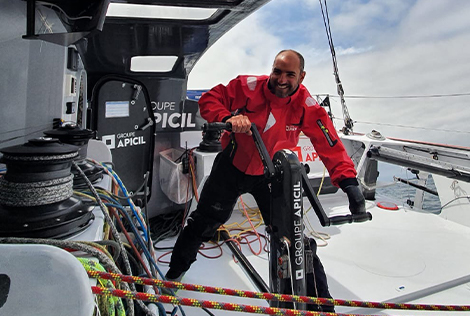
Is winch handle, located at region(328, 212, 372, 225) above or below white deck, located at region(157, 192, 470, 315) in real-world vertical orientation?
above

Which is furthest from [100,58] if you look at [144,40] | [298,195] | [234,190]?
[298,195]

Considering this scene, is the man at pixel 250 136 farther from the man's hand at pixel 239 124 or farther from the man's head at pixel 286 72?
the man's hand at pixel 239 124

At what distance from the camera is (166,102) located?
3.46 metres

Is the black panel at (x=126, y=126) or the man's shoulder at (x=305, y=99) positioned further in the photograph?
the black panel at (x=126, y=126)

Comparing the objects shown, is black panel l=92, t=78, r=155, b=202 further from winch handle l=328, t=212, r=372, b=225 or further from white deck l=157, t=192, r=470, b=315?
winch handle l=328, t=212, r=372, b=225

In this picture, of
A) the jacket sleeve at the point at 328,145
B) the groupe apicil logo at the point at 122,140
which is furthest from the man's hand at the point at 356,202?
the groupe apicil logo at the point at 122,140

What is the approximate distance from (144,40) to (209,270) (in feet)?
6.76

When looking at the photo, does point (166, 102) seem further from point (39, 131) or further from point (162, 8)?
point (39, 131)

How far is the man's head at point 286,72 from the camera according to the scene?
190 centimetres

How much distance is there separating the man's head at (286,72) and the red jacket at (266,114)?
7 centimetres

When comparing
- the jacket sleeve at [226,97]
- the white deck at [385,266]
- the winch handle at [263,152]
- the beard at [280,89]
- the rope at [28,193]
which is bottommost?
the white deck at [385,266]

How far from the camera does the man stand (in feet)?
6.32

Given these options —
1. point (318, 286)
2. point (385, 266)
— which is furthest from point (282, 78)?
point (385, 266)

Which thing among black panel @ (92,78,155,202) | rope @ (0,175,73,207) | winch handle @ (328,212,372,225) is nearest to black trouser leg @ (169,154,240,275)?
winch handle @ (328,212,372,225)
